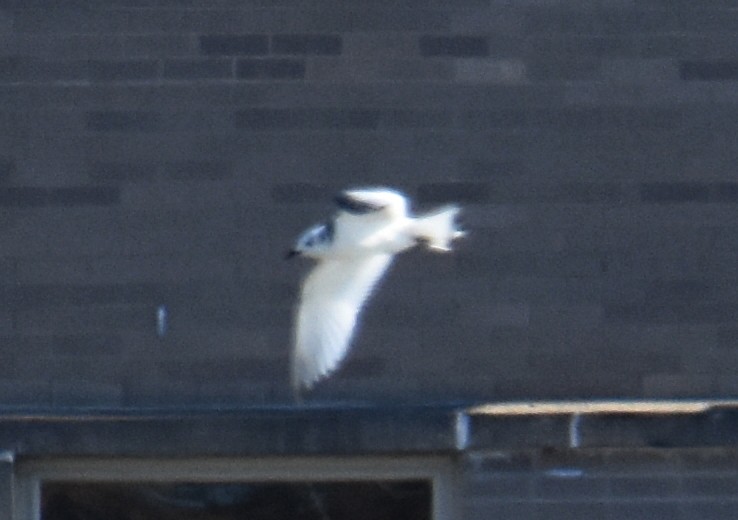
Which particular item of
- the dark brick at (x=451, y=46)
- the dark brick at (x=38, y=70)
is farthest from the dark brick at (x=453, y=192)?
the dark brick at (x=38, y=70)

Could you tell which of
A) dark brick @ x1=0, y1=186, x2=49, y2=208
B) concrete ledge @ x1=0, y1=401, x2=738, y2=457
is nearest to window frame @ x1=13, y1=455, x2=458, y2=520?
concrete ledge @ x1=0, y1=401, x2=738, y2=457

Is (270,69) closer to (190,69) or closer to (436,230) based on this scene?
(190,69)

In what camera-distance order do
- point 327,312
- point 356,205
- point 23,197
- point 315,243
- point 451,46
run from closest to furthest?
point 356,205 < point 315,243 < point 327,312 < point 23,197 < point 451,46

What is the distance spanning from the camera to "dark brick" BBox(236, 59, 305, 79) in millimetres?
7812

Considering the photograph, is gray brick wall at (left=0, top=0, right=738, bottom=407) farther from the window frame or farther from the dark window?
the dark window

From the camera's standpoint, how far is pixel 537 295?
25.5 feet

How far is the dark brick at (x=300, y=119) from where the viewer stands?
7.80 m

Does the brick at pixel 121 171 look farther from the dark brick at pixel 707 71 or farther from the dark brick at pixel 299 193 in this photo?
the dark brick at pixel 707 71

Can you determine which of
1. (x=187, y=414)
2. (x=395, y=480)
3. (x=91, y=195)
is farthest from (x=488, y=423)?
(x=91, y=195)

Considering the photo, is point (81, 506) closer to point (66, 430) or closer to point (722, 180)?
point (66, 430)

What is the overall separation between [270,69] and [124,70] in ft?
1.60

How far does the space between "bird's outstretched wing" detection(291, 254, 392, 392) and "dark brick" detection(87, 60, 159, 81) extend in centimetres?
87

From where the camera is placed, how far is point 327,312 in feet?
25.0

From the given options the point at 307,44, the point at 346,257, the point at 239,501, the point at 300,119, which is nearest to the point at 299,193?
the point at 300,119
